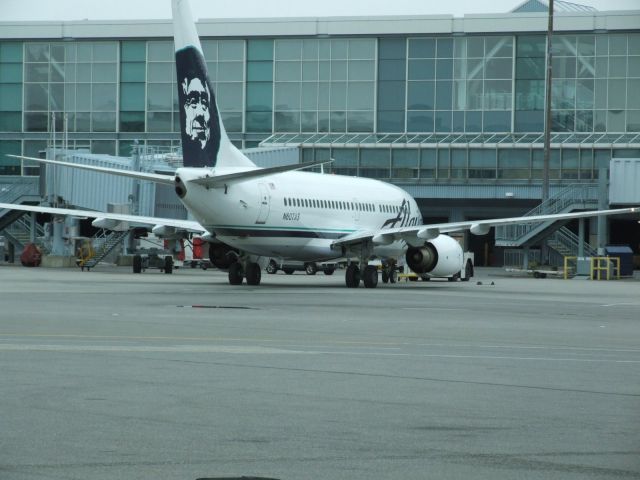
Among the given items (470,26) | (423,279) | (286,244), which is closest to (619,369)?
(286,244)

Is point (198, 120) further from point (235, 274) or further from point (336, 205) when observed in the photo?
point (336, 205)

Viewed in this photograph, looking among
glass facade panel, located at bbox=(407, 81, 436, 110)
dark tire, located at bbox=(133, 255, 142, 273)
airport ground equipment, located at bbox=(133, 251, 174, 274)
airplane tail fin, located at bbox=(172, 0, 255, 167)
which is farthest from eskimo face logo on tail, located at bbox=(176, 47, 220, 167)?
glass facade panel, located at bbox=(407, 81, 436, 110)

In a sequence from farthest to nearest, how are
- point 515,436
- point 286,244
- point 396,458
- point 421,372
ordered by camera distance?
point 286,244, point 421,372, point 515,436, point 396,458

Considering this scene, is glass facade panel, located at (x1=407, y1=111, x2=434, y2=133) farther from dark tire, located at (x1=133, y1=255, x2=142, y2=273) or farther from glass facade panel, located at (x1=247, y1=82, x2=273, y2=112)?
dark tire, located at (x1=133, y1=255, x2=142, y2=273)

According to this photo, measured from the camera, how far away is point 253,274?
39906 millimetres

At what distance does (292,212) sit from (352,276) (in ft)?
10.2

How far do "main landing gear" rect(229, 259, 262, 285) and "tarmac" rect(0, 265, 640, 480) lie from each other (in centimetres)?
1560

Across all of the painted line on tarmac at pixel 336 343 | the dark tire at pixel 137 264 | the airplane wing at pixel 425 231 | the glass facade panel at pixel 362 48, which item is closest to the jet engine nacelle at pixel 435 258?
the airplane wing at pixel 425 231

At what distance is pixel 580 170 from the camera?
73.0m

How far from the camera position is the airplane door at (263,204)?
37344 mm

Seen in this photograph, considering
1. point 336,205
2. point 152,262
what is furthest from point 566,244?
point 336,205

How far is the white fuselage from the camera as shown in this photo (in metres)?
35.8

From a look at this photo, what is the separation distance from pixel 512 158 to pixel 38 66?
32698mm

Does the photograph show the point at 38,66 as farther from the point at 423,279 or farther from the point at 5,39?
the point at 423,279
